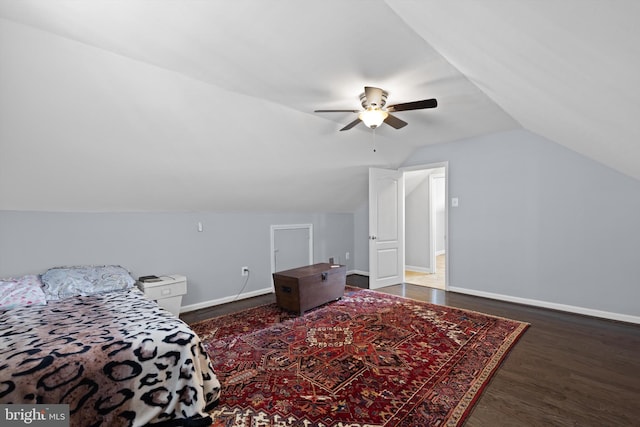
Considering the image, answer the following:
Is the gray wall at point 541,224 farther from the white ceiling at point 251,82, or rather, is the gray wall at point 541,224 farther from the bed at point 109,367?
the bed at point 109,367

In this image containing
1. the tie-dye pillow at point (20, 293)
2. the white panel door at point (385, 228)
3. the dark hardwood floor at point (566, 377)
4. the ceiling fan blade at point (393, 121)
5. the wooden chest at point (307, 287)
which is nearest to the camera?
the dark hardwood floor at point (566, 377)

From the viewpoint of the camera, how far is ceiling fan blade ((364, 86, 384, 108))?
2.67 meters

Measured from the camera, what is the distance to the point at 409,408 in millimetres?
1932

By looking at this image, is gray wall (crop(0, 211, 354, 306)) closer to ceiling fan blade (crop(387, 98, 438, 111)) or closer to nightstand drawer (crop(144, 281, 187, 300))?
nightstand drawer (crop(144, 281, 187, 300))

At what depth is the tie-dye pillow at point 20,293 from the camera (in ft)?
8.05

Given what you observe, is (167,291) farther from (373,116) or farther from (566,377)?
(566,377)

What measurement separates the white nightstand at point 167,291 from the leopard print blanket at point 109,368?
104 cm

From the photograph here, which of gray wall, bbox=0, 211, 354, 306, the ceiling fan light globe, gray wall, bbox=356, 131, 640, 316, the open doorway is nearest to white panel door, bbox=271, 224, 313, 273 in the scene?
gray wall, bbox=0, 211, 354, 306

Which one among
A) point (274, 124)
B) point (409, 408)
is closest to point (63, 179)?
point (274, 124)

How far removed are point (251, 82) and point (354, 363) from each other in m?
2.54

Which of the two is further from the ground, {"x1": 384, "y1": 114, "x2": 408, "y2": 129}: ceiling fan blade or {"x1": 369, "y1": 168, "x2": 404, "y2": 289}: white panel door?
{"x1": 384, "y1": 114, "x2": 408, "y2": 129}: ceiling fan blade

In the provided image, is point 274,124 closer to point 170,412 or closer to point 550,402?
point 170,412

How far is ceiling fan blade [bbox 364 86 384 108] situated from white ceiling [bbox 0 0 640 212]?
8cm

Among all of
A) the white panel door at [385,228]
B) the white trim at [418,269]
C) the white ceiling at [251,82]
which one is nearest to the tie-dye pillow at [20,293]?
the white ceiling at [251,82]
